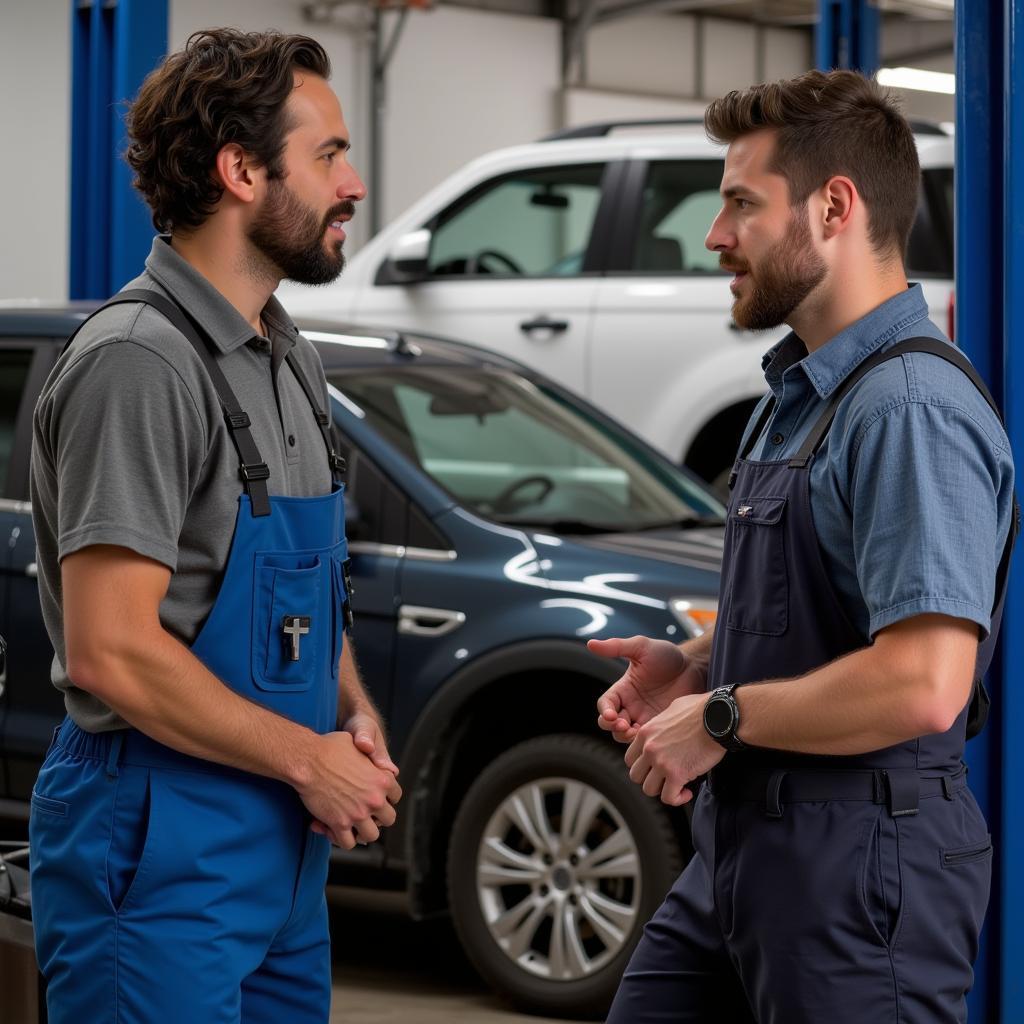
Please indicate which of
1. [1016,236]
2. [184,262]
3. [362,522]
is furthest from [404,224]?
[184,262]

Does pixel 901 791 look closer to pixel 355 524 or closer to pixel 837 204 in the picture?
pixel 837 204

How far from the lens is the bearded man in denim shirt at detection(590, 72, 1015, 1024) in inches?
80.0

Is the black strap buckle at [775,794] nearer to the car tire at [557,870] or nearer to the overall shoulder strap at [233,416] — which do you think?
the overall shoulder strap at [233,416]

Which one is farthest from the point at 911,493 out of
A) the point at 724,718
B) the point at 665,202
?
the point at 665,202

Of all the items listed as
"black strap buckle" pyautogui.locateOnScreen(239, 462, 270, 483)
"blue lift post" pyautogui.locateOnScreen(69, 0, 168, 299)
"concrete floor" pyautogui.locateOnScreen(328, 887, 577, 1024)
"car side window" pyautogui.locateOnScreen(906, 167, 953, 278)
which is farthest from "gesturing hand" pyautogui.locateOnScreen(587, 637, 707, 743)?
"car side window" pyautogui.locateOnScreen(906, 167, 953, 278)

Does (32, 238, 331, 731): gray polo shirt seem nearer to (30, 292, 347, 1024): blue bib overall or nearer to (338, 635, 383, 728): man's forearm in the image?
(30, 292, 347, 1024): blue bib overall

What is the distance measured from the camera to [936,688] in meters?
2.00

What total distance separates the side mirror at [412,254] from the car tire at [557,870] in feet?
14.7

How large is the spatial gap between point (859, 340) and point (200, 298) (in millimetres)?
867

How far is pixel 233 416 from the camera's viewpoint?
2.31 meters

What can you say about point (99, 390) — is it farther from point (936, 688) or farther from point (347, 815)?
point (936, 688)

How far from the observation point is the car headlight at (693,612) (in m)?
4.47

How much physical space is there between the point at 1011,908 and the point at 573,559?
1710 millimetres

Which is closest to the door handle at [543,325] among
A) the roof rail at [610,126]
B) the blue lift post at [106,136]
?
the roof rail at [610,126]
